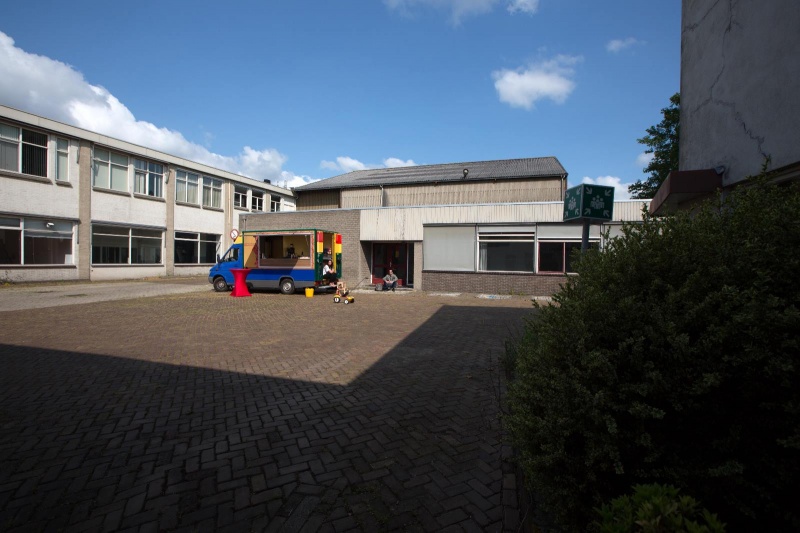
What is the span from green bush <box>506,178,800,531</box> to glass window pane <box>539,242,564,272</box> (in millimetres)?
15264

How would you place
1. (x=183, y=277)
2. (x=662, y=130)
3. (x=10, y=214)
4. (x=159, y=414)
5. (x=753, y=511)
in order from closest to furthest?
(x=753, y=511) → (x=159, y=414) → (x=10, y=214) → (x=183, y=277) → (x=662, y=130)

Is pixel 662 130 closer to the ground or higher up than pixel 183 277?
higher up

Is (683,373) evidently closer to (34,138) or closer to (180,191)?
(34,138)

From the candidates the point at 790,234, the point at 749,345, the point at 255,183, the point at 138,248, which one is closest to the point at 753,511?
the point at 749,345

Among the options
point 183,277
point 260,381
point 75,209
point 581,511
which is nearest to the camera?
point 581,511

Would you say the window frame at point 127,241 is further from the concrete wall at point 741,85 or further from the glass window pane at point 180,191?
the concrete wall at point 741,85

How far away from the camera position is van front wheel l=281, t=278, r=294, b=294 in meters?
16.9

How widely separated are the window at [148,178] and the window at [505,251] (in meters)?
22.3

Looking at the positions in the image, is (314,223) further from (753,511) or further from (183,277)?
(753,511)

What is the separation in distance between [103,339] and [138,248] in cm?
2106

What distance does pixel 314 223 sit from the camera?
72.2 ft

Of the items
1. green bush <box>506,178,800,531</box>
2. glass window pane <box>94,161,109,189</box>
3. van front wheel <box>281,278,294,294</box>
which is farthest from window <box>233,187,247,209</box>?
green bush <box>506,178,800,531</box>

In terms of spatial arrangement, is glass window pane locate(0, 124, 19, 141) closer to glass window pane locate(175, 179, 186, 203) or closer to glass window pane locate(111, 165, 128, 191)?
glass window pane locate(111, 165, 128, 191)

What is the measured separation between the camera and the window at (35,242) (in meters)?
19.4
